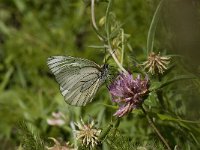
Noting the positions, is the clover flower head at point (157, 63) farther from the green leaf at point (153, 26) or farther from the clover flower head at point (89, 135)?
the clover flower head at point (89, 135)

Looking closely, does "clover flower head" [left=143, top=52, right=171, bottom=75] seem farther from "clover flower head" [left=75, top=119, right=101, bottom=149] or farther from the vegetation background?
"clover flower head" [left=75, top=119, right=101, bottom=149]

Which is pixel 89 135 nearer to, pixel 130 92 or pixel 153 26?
pixel 130 92

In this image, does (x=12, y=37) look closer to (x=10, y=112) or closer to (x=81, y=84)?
(x=10, y=112)

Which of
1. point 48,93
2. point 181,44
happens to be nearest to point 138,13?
point 48,93

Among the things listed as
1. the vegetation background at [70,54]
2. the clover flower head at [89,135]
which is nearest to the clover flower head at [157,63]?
the vegetation background at [70,54]

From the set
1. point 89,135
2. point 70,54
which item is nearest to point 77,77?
point 89,135

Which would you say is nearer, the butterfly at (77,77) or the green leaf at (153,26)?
the green leaf at (153,26)
